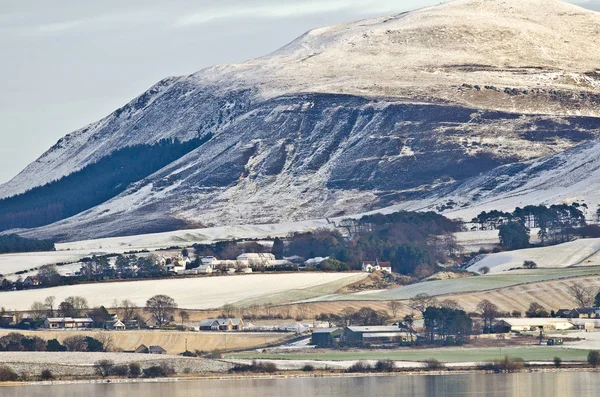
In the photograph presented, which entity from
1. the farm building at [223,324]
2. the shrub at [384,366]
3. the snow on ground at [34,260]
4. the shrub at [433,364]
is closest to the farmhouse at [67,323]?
the farm building at [223,324]

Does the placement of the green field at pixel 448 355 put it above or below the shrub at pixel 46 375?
above

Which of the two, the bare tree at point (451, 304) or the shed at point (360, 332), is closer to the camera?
the shed at point (360, 332)

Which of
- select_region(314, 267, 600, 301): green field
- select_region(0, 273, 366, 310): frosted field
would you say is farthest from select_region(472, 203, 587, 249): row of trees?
select_region(314, 267, 600, 301): green field

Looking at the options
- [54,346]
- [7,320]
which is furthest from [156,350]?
[7,320]

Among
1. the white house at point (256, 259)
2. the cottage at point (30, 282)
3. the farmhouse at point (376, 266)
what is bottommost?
the cottage at point (30, 282)

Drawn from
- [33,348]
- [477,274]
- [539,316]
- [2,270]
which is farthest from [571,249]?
[33,348]

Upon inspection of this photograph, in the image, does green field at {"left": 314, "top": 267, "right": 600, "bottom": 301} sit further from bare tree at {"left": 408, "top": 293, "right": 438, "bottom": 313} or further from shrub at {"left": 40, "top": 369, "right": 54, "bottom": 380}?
shrub at {"left": 40, "top": 369, "right": 54, "bottom": 380}

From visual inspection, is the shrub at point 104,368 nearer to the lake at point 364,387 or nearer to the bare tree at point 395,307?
the lake at point 364,387
